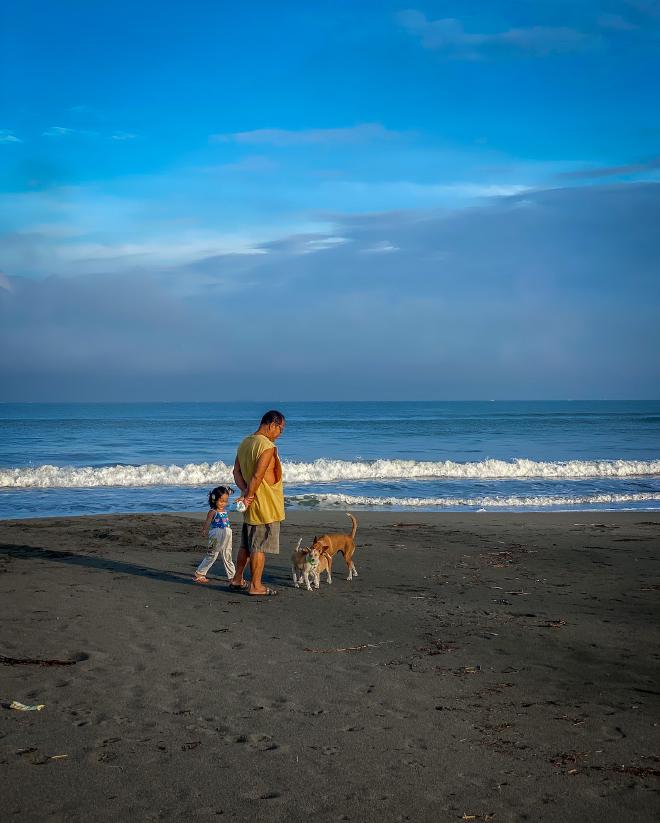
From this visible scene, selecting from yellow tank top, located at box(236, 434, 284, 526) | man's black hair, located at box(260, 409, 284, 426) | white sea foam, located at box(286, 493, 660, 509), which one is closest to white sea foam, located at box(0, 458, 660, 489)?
white sea foam, located at box(286, 493, 660, 509)

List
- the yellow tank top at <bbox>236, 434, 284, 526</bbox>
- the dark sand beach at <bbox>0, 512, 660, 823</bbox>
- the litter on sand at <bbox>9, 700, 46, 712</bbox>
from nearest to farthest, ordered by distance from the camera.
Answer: the dark sand beach at <bbox>0, 512, 660, 823</bbox> → the litter on sand at <bbox>9, 700, 46, 712</bbox> → the yellow tank top at <bbox>236, 434, 284, 526</bbox>

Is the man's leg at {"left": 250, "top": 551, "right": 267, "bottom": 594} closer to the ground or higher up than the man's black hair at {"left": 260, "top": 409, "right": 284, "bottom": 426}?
closer to the ground

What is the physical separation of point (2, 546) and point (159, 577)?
3353 mm

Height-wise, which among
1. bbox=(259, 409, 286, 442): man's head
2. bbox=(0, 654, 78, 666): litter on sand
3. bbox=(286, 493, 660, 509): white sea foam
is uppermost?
bbox=(259, 409, 286, 442): man's head

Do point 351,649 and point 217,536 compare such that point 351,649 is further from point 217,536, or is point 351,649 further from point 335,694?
point 217,536

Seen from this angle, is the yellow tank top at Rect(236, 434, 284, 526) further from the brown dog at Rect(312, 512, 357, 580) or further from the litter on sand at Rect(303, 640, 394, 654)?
the litter on sand at Rect(303, 640, 394, 654)

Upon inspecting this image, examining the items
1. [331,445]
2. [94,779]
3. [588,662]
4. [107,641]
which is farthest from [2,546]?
[331,445]

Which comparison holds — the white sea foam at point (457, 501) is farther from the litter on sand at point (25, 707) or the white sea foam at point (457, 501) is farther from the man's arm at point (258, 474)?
the litter on sand at point (25, 707)

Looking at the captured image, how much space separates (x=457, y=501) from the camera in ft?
55.1

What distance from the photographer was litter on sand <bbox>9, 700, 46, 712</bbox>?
169 inches

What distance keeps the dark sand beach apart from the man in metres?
0.51

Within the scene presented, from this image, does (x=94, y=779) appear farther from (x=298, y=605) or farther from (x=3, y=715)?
(x=298, y=605)

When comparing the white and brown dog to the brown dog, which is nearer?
the white and brown dog

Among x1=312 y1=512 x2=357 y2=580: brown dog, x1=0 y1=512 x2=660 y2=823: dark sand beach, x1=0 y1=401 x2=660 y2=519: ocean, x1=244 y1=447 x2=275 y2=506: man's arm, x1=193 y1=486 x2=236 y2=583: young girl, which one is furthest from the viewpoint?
x1=0 y1=401 x2=660 y2=519: ocean
